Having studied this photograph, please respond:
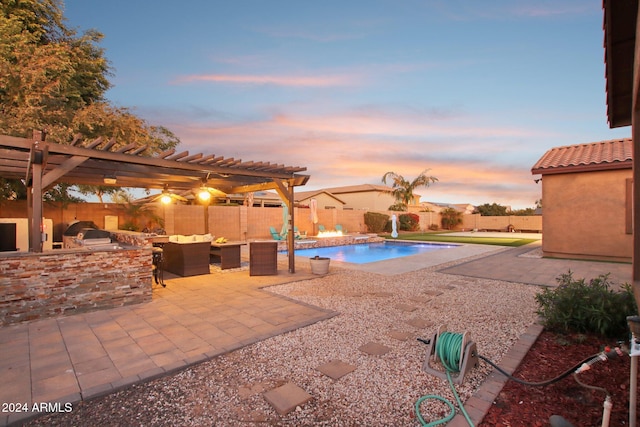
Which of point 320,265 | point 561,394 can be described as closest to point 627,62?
point 561,394

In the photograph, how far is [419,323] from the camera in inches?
180

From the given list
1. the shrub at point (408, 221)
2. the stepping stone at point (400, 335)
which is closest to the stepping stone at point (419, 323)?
the stepping stone at point (400, 335)

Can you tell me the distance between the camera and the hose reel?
9.81ft

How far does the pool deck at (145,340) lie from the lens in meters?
2.79

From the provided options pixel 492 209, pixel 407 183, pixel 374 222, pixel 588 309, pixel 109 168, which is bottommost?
pixel 588 309

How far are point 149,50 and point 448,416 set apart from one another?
42.1ft

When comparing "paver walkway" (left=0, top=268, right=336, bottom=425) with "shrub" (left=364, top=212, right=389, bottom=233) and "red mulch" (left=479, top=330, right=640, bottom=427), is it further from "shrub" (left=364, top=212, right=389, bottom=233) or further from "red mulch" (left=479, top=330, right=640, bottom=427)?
"shrub" (left=364, top=212, right=389, bottom=233)

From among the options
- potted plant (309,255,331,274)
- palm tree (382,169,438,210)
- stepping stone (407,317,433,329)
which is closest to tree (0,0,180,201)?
potted plant (309,255,331,274)

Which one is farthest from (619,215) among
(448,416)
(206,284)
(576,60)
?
(206,284)

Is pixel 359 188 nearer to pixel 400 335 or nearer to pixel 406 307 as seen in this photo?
pixel 406 307

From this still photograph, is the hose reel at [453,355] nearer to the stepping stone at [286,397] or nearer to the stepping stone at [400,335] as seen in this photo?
the stepping stone at [400,335]

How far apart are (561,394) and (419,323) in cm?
199

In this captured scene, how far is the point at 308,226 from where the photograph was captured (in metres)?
22.0

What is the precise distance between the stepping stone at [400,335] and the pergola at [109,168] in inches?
183
